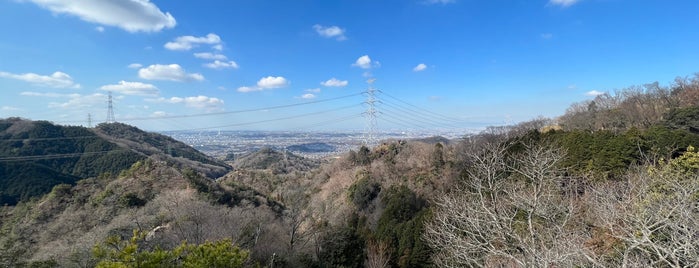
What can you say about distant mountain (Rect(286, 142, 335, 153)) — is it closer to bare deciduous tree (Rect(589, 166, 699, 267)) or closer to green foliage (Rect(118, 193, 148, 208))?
green foliage (Rect(118, 193, 148, 208))

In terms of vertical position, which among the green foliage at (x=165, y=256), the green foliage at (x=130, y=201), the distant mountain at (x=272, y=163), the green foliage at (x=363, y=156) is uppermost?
the green foliage at (x=165, y=256)

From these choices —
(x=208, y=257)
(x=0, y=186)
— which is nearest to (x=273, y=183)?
(x=0, y=186)

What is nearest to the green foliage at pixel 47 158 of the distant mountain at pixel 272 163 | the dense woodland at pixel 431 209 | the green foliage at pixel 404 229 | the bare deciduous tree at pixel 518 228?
the dense woodland at pixel 431 209

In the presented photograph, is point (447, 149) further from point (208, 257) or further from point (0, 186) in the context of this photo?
point (0, 186)

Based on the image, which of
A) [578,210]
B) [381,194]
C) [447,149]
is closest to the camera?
[578,210]

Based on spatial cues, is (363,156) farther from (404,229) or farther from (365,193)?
(404,229)

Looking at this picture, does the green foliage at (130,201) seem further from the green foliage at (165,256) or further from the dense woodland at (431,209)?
the green foliage at (165,256)
